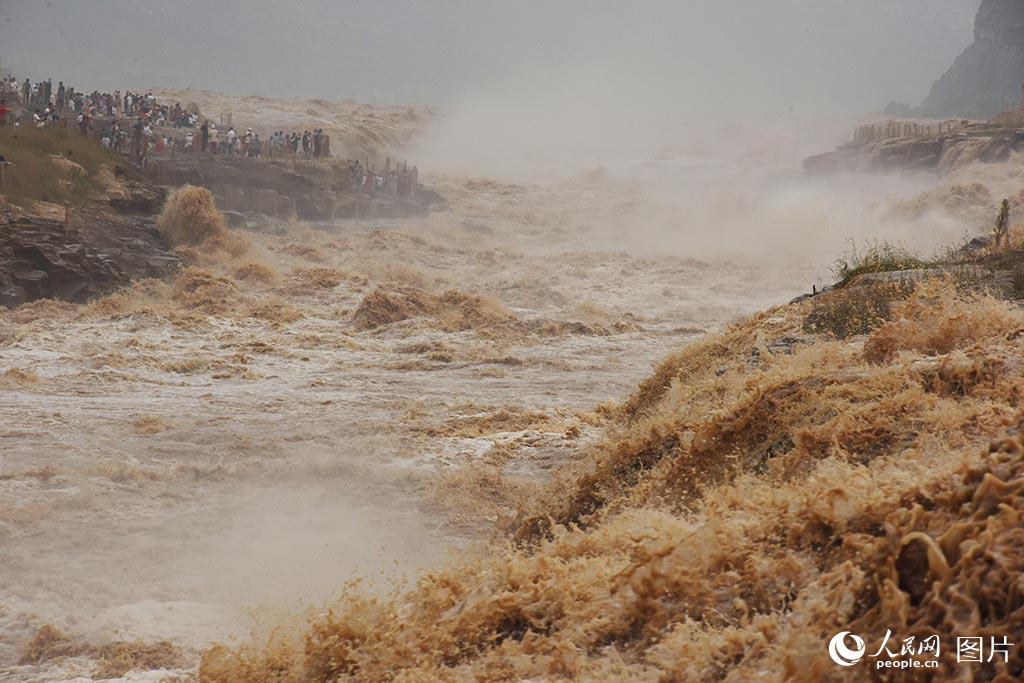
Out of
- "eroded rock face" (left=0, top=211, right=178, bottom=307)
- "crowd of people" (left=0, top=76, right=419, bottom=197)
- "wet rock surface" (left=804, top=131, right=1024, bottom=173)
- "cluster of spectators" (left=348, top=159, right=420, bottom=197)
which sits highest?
"wet rock surface" (left=804, top=131, right=1024, bottom=173)

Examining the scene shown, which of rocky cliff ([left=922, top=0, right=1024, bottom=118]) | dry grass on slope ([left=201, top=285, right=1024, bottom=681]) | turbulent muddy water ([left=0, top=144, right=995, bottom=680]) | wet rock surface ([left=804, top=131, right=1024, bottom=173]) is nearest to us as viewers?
dry grass on slope ([left=201, top=285, right=1024, bottom=681])

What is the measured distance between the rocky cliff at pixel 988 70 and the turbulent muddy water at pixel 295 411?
56.7 meters

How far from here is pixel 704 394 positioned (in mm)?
8469

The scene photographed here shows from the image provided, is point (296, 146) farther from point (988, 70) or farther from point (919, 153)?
point (988, 70)

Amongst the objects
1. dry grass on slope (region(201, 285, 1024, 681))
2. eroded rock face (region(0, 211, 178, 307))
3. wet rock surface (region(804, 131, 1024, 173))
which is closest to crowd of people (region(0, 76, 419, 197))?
eroded rock face (region(0, 211, 178, 307))

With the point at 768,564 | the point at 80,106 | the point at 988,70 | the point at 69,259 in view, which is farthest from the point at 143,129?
the point at 988,70

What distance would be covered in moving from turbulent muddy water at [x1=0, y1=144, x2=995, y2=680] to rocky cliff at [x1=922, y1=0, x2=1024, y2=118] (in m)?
56.7

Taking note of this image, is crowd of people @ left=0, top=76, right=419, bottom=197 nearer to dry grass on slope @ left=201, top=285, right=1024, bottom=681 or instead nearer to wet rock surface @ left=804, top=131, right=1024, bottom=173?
wet rock surface @ left=804, top=131, right=1024, bottom=173

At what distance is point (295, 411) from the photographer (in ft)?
44.1

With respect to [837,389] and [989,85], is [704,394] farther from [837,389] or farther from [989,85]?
[989,85]

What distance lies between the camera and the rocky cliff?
78562mm

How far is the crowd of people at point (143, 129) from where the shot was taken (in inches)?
1169

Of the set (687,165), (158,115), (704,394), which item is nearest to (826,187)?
(687,165)

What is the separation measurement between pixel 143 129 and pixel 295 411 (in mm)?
20691
